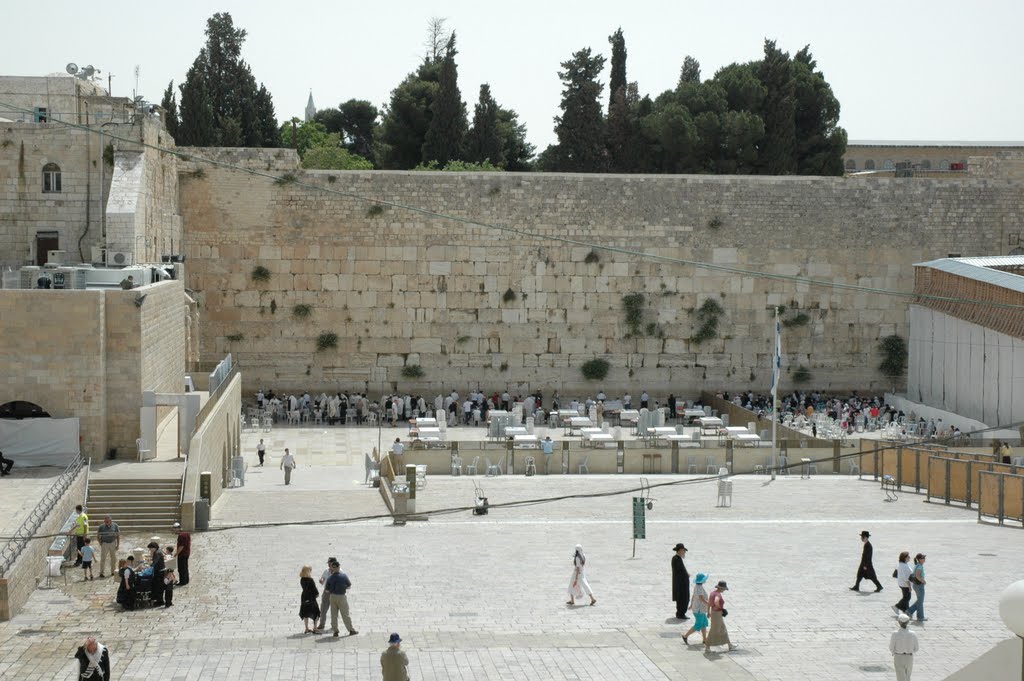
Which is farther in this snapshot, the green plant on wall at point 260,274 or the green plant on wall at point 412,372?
the green plant on wall at point 412,372

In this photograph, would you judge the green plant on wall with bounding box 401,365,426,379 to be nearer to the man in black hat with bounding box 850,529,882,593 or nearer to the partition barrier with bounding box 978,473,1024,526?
the partition barrier with bounding box 978,473,1024,526

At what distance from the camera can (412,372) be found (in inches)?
1187

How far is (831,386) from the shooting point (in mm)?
31453

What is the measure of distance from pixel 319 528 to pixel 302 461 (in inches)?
269

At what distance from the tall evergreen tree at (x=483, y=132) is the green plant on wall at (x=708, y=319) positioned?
15290mm

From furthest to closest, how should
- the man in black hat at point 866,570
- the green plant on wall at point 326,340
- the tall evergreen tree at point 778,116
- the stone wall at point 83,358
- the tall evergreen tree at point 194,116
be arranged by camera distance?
the tall evergreen tree at point 194,116 → the tall evergreen tree at point 778,116 → the green plant on wall at point 326,340 → the stone wall at point 83,358 → the man in black hat at point 866,570

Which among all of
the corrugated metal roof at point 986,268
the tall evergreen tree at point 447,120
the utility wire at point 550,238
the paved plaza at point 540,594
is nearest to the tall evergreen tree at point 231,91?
the tall evergreen tree at point 447,120

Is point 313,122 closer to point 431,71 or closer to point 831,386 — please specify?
point 431,71

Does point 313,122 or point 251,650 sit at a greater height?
point 313,122

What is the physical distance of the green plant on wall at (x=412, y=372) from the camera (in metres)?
30.1

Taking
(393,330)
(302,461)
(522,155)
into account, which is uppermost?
(522,155)

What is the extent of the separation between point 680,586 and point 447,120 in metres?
32.5

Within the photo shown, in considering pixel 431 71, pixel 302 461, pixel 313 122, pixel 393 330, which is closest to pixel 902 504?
pixel 302 461

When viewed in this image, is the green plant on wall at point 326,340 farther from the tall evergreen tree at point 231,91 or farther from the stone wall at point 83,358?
the tall evergreen tree at point 231,91
